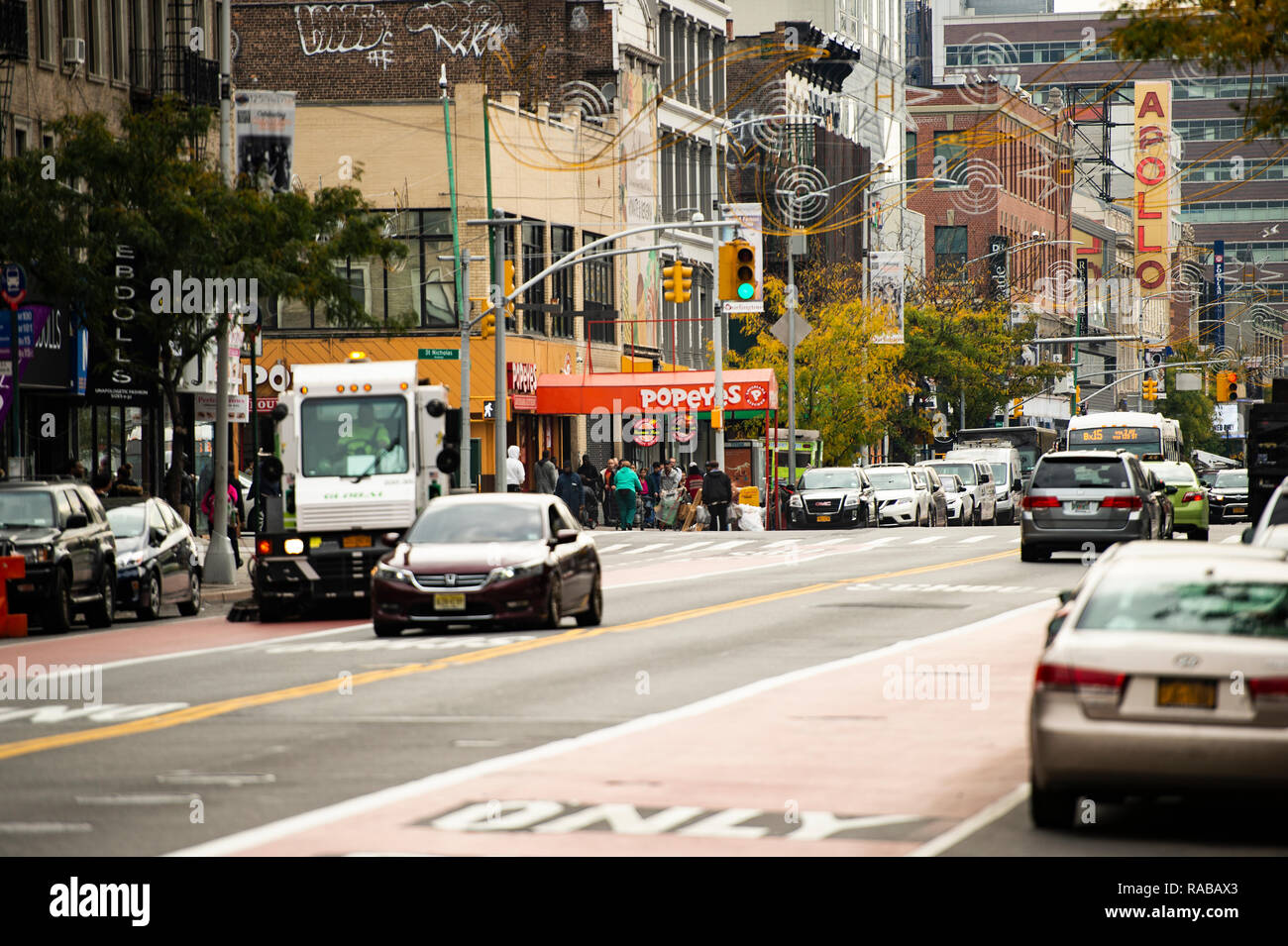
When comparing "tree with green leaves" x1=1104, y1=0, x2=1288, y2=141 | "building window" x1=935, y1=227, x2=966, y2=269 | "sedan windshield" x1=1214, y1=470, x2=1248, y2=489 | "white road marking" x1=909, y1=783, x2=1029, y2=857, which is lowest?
"sedan windshield" x1=1214, y1=470, x2=1248, y2=489

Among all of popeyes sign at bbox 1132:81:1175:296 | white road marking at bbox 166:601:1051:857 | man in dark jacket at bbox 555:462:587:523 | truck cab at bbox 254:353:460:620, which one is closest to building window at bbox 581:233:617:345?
man in dark jacket at bbox 555:462:587:523

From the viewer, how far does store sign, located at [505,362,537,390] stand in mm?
63844

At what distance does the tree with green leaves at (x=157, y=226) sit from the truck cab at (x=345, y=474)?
17.1 ft

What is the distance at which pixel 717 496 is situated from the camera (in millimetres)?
54250

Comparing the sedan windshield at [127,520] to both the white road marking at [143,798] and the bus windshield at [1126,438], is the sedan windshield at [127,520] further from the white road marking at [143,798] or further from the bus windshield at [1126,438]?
the bus windshield at [1126,438]

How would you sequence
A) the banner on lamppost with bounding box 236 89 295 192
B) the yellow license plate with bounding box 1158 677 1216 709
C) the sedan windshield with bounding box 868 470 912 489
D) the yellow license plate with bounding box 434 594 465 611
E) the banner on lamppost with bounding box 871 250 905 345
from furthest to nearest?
the banner on lamppost with bounding box 871 250 905 345
the sedan windshield with bounding box 868 470 912 489
the banner on lamppost with bounding box 236 89 295 192
the yellow license plate with bounding box 434 594 465 611
the yellow license plate with bounding box 1158 677 1216 709

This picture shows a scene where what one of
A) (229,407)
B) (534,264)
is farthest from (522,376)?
(229,407)

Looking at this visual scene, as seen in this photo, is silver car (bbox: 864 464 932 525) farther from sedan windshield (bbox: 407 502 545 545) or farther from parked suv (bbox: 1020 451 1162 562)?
sedan windshield (bbox: 407 502 545 545)

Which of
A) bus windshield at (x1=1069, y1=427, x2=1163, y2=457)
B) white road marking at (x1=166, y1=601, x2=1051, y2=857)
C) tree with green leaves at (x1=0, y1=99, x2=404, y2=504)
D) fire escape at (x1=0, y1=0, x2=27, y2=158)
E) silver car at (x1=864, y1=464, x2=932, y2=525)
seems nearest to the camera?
white road marking at (x1=166, y1=601, x2=1051, y2=857)

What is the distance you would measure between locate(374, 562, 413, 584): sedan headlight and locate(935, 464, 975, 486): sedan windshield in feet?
135

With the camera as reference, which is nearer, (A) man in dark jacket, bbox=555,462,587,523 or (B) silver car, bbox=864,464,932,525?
(A) man in dark jacket, bbox=555,462,587,523

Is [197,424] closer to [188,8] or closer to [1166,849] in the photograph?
[188,8]

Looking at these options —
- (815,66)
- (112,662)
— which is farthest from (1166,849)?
(815,66)
